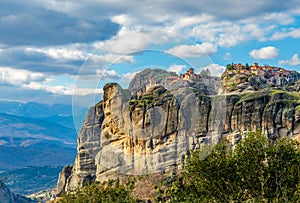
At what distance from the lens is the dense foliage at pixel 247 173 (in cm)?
1941

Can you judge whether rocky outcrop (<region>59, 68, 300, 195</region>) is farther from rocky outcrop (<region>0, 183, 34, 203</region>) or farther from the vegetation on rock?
rocky outcrop (<region>0, 183, 34, 203</region>)

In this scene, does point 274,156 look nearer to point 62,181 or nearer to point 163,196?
point 163,196

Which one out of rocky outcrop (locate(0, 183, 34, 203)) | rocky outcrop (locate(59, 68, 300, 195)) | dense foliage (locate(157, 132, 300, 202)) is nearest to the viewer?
dense foliage (locate(157, 132, 300, 202))

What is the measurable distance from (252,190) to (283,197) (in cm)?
129

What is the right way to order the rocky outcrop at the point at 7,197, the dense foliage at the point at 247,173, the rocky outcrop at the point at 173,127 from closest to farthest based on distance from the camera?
the dense foliage at the point at 247,173
the rocky outcrop at the point at 173,127
the rocky outcrop at the point at 7,197

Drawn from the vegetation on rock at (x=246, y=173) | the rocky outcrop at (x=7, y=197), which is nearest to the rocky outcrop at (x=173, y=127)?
the vegetation on rock at (x=246, y=173)

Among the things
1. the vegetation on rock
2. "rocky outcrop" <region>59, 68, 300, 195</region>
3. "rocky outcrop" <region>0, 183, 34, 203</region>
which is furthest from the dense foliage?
"rocky outcrop" <region>0, 183, 34, 203</region>

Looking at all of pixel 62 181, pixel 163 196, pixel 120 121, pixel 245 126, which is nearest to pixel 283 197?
pixel 120 121

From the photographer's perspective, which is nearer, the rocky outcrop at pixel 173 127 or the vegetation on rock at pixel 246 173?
the vegetation on rock at pixel 246 173

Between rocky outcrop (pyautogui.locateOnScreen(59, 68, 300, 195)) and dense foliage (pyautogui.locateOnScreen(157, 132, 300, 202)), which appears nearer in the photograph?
dense foliage (pyautogui.locateOnScreen(157, 132, 300, 202))

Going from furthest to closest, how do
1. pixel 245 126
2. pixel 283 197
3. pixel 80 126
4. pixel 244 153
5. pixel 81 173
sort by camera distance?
pixel 81 173, pixel 245 126, pixel 244 153, pixel 283 197, pixel 80 126

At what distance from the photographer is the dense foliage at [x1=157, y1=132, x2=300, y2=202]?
63.7 ft

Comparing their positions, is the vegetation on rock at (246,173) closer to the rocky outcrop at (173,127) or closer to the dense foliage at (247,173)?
the dense foliage at (247,173)

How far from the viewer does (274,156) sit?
2014 cm
